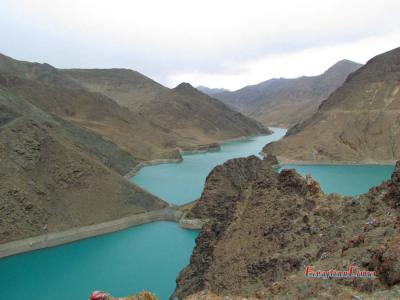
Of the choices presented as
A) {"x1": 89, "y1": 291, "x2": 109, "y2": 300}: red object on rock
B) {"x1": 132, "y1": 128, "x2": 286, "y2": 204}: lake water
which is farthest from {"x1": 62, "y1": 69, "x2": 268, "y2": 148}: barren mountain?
{"x1": 89, "y1": 291, "x2": 109, "y2": 300}: red object on rock

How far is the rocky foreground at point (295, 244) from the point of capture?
40.7 feet

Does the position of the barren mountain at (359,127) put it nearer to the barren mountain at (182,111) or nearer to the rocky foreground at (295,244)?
the barren mountain at (182,111)

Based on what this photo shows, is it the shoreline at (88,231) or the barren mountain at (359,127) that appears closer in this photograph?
the shoreline at (88,231)

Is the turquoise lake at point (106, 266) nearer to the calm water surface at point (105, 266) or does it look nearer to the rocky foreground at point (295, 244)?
the calm water surface at point (105, 266)

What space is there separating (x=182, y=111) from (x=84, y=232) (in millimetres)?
112821

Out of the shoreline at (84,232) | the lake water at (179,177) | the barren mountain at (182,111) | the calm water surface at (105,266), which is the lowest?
the calm water surface at (105,266)

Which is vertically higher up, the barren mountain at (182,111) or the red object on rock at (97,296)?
the barren mountain at (182,111)

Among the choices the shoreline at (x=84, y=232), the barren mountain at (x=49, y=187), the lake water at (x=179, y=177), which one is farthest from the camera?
the lake water at (x=179, y=177)

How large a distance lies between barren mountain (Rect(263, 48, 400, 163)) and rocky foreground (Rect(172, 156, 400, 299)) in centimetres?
6624

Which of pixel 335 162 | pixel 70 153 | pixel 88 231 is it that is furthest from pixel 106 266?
pixel 335 162

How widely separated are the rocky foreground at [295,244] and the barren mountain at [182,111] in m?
94.7

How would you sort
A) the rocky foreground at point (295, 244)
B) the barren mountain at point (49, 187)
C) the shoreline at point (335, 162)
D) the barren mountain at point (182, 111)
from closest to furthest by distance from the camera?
1. the rocky foreground at point (295, 244)
2. the barren mountain at point (49, 187)
3. the shoreline at point (335, 162)
4. the barren mountain at point (182, 111)

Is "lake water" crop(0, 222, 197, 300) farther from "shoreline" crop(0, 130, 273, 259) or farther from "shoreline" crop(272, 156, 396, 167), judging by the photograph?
"shoreline" crop(272, 156, 396, 167)

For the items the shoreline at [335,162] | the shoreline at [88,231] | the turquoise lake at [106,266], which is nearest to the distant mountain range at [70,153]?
the shoreline at [88,231]
